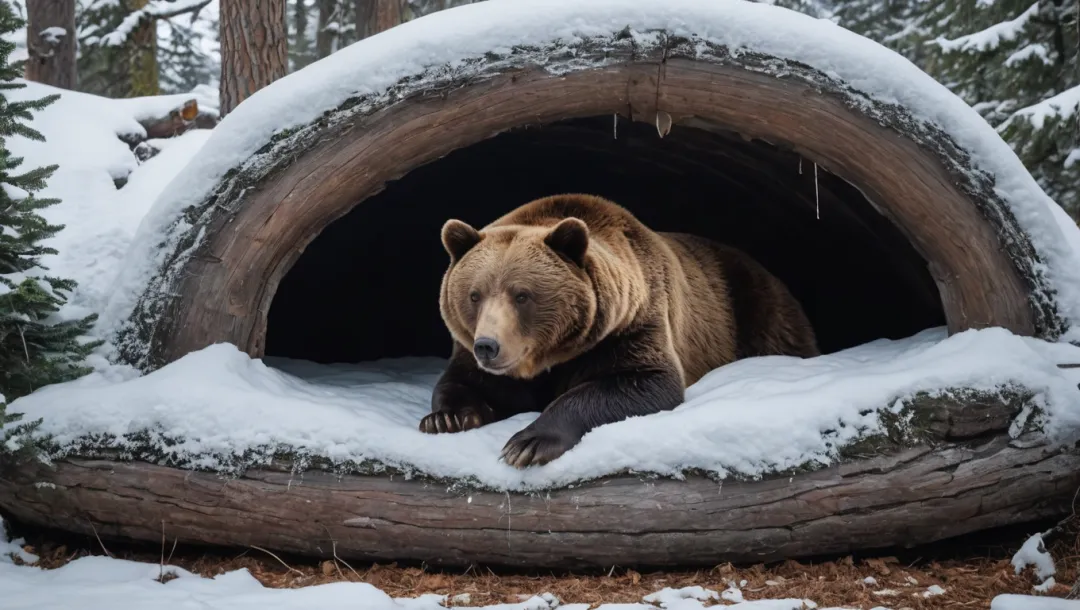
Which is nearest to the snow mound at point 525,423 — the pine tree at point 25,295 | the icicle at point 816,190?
the pine tree at point 25,295

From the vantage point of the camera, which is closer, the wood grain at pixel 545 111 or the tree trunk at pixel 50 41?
the wood grain at pixel 545 111

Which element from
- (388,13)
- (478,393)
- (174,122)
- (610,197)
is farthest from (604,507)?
(388,13)

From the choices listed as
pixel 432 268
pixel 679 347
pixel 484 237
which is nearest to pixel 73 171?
pixel 432 268

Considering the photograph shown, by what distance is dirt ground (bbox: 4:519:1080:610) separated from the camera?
3.63m

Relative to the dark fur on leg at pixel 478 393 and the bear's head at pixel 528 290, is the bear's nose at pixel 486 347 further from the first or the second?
the dark fur on leg at pixel 478 393

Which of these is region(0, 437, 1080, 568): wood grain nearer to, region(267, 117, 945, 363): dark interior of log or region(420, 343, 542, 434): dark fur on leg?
region(420, 343, 542, 434): dark fur on leg

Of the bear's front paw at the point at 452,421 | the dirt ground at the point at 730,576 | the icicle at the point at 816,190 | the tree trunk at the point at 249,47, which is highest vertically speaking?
the tree trunk at the point at 249,47

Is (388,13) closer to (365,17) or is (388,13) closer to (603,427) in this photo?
(365,17)

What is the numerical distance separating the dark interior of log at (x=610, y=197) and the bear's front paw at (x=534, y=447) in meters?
2.86

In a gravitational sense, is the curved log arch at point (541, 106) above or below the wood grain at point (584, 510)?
above

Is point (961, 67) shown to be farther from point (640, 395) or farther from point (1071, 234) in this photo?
point (640, 395)

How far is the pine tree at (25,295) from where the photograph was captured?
441 centimetres

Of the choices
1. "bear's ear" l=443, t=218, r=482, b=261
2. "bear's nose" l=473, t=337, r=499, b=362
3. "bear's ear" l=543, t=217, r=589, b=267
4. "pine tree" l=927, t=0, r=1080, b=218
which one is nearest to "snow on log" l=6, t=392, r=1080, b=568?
"bear's nose" l=473, t=337, r=499, b=362

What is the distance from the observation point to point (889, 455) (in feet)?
13.4
